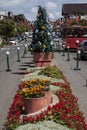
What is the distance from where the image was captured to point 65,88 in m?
13.4

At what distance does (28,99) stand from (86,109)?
3363mm

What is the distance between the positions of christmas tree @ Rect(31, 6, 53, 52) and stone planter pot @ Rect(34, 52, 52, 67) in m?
0.21

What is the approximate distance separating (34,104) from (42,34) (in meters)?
12.8

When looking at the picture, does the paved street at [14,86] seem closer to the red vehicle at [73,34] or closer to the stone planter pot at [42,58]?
the stone planter pot at [42,58]

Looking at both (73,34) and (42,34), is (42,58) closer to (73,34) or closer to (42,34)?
(42,34)

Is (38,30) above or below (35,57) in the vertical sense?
above

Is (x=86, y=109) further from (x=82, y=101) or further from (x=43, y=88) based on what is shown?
(x=43, y=88)

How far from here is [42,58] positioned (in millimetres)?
21984

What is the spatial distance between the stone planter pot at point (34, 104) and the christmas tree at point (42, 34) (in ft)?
40.4

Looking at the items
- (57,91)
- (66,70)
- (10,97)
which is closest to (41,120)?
(57,91)

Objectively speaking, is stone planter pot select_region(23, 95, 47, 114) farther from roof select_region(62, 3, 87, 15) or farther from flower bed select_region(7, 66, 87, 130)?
roof select_region(62, 3, 87, 15)

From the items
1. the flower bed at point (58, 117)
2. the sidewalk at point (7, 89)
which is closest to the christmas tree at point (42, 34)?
the sidewalk at point (7, 89)

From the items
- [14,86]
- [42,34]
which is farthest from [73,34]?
[14,86]

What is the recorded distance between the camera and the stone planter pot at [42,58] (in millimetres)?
21984
